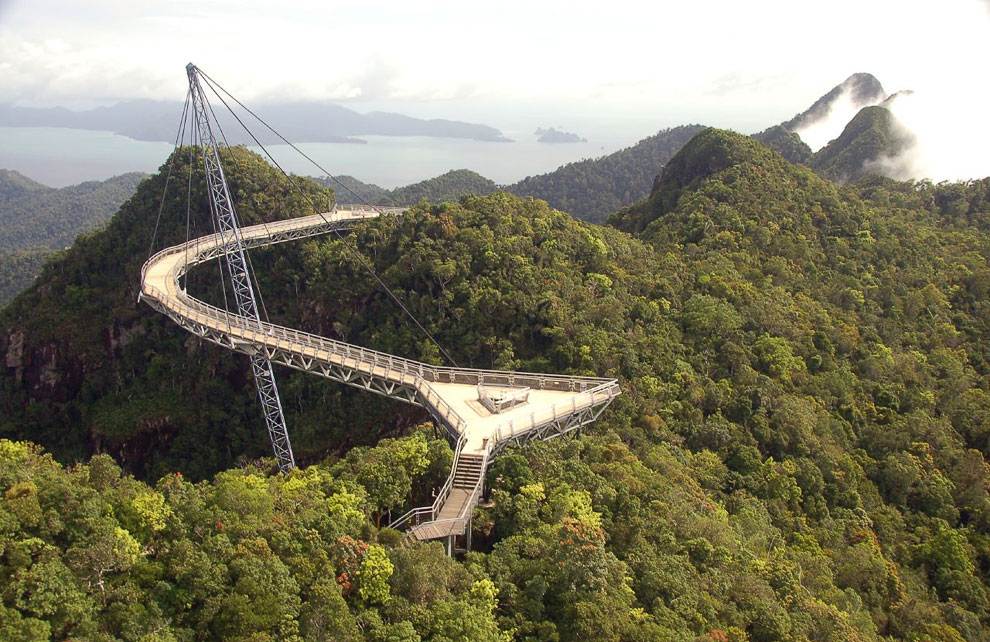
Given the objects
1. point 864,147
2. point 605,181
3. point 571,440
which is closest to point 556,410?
point 571,440

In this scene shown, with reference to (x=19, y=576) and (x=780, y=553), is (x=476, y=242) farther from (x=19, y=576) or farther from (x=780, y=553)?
(x=19, y=576)

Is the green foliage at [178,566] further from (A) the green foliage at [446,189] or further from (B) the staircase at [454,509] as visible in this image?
(A) the green foliage at [446,189]

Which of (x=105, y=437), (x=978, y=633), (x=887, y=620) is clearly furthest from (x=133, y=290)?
(x=978, y=633)

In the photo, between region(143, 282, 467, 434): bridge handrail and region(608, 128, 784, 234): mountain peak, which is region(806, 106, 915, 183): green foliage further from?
region(143, 282, 467, 434): bridge handrail

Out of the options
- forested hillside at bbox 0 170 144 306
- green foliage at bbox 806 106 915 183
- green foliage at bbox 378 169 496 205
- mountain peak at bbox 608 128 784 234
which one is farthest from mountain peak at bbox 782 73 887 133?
forested hillside at bbox 0 170 144 306

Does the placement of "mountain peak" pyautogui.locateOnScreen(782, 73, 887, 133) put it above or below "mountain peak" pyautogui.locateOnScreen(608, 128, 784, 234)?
above

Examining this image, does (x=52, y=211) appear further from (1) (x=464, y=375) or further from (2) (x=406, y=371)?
(1) (x=464, y=375)
